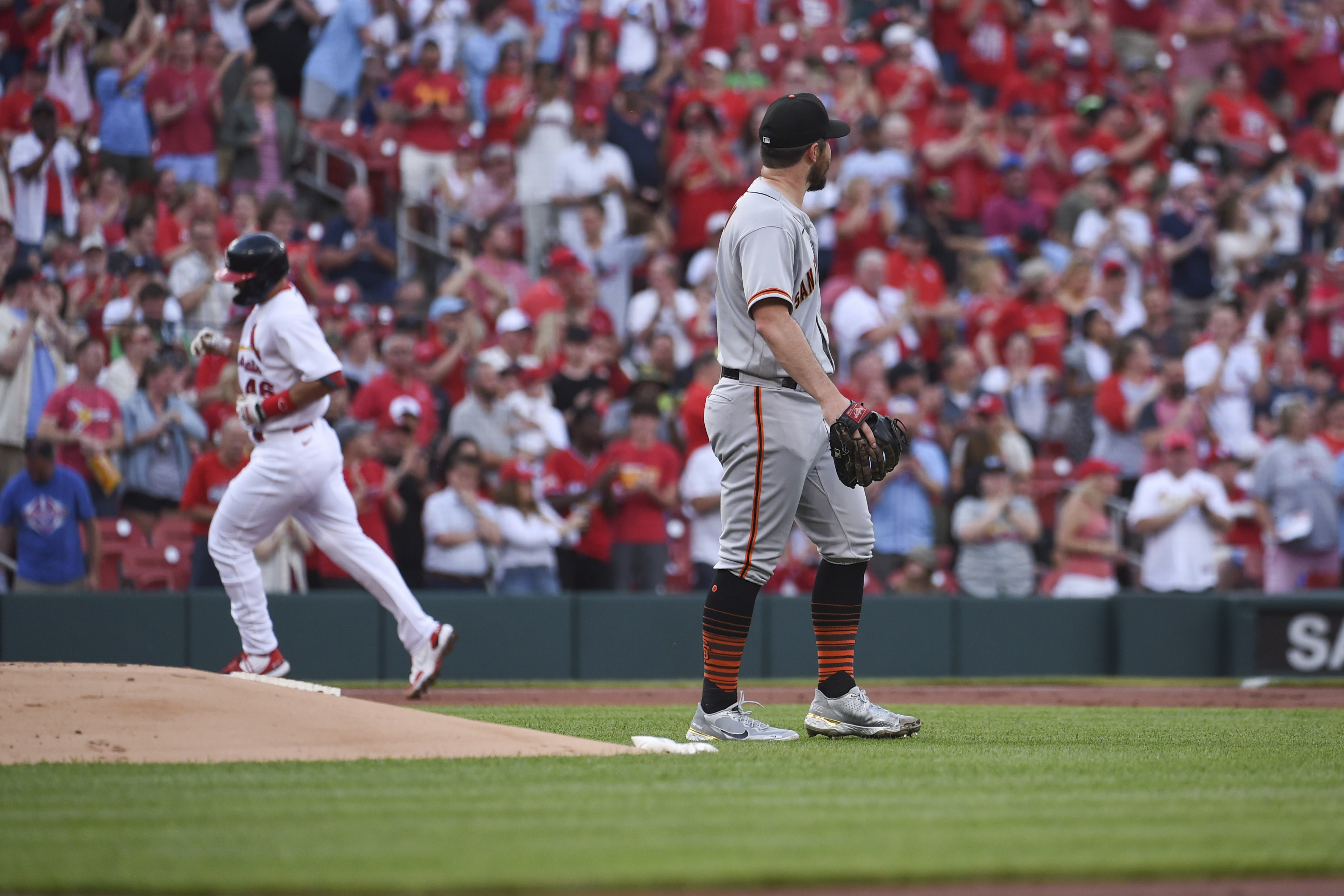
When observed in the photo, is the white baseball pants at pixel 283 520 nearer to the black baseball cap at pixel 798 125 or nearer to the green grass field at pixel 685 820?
the green grass field at pixel 685 820

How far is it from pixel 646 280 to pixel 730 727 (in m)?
9.81

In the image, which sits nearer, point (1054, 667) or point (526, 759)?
point (526, 759)

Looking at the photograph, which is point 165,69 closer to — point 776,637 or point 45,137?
point 45,137

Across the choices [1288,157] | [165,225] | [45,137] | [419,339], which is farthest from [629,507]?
[1288,157]

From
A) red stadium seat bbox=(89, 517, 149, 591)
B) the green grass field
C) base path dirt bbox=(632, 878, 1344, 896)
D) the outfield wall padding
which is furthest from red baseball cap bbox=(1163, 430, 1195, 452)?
base path dirt bbox=(632, 878, 1344, 896)

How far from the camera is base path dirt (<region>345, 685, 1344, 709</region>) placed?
9.17 meters

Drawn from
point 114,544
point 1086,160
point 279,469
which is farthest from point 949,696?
point 1086,160

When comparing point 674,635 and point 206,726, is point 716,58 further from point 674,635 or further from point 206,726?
point 206,726

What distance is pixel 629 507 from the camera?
12188 mm

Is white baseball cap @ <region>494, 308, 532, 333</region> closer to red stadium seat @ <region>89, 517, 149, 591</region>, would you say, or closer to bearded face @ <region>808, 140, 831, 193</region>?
red stadium seat @ <region>89, 517, 149, 591</region>

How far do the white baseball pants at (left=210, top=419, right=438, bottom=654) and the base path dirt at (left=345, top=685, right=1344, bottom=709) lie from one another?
32.7 inches

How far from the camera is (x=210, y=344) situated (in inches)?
321

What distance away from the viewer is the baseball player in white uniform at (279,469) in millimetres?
7984

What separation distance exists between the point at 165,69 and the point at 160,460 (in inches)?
Result: 179
